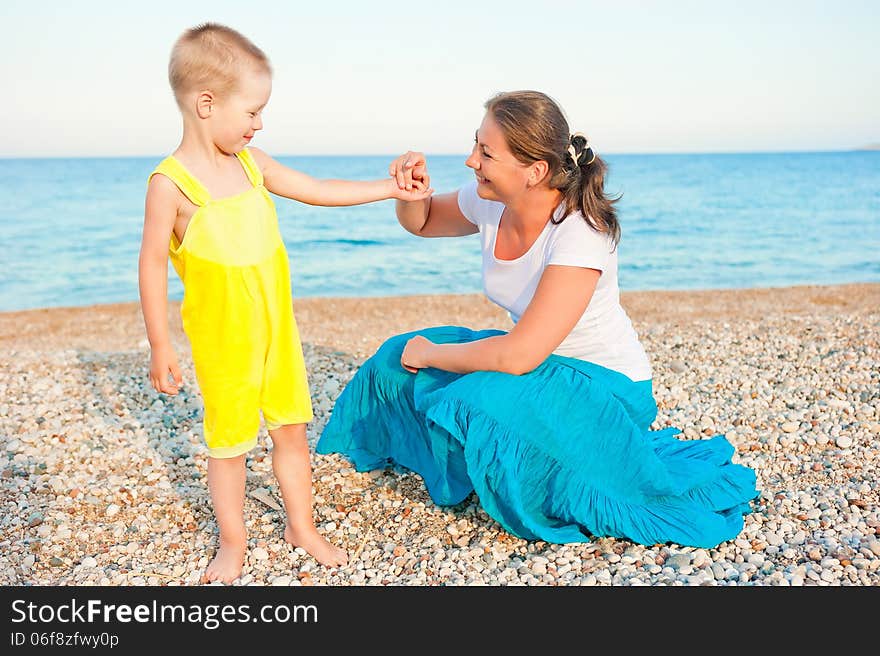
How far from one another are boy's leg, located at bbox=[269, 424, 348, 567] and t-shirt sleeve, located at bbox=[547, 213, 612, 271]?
127cm

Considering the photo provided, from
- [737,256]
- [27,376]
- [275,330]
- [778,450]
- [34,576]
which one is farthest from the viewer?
[737,256]

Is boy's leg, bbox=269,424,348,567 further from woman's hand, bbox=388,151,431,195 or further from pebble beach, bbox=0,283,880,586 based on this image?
woman's hand, bbox=388,151,431,195

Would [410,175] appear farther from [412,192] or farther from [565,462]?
[565,462]

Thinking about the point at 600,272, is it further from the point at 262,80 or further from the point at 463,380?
the point at 262,80

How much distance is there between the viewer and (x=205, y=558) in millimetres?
3428

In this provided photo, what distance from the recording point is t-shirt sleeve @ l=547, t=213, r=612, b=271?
3.29 metres

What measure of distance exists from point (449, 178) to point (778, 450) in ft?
142

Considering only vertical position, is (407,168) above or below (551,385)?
above

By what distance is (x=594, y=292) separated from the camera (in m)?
3.58

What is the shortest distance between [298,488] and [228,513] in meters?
0.30

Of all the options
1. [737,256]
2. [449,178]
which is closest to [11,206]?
[449,178]

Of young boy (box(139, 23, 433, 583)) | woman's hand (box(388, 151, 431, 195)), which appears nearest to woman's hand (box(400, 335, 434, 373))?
young boy (box(139, 23, 433, 583))

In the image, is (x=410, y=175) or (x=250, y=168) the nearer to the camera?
(x=250, y=168)

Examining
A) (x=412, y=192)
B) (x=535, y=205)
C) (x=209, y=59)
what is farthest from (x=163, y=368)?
(x=535, y=205)
